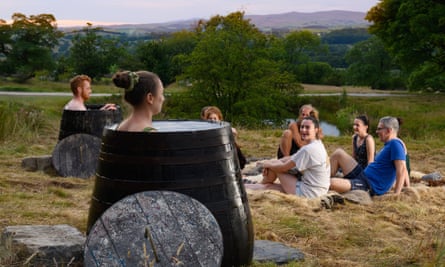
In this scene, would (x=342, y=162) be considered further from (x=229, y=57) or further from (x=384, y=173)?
(x=229, y=57)

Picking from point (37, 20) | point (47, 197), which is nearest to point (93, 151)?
point (47, 197)

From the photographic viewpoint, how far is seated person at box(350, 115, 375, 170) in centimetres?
834

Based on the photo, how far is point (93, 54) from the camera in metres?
47.4

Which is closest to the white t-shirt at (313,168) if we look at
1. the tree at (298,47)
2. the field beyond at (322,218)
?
the field beyond at (322,218)

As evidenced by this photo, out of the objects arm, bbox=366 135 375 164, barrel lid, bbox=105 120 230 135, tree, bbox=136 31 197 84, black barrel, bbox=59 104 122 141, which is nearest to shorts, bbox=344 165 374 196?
arm, bbox=366 135 375 164

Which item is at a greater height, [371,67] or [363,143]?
[363,143]

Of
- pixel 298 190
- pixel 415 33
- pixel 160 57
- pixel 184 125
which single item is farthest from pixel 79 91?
pixel 160 57

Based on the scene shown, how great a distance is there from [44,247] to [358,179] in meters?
4.55

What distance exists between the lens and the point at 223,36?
111 feet

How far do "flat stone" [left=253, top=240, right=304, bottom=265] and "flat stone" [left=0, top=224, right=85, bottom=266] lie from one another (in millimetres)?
1284

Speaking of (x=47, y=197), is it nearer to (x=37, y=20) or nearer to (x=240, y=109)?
(x=240, y=109)

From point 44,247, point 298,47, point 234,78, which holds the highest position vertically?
point 44,247

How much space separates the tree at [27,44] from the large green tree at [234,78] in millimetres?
9967

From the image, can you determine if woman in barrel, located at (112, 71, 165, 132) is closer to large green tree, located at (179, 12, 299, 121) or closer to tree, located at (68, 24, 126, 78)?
large green tree, located at (179, 12, 299, 121)
